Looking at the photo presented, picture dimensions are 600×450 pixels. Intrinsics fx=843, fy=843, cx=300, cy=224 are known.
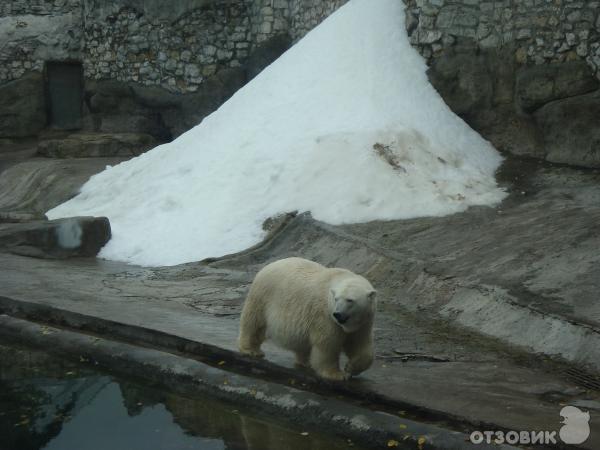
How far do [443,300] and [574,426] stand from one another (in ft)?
9.06

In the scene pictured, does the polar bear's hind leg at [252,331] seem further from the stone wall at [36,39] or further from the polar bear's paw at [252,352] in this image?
the stone wall at [36,39]

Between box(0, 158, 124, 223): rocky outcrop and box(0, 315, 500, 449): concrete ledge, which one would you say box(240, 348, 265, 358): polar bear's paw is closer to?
box(0, 315, 500, 449): concrete ledge

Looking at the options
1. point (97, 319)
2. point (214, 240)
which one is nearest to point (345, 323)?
point (97, 319)

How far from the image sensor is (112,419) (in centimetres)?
485

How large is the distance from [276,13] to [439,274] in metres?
10.6

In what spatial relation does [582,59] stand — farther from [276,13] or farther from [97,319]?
[276,13]

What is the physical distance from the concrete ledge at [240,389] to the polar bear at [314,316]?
237 mm

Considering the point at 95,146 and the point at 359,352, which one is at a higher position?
the point at 359,352

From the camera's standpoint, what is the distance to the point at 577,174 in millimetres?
9586

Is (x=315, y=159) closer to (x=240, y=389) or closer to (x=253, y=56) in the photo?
(x=240, y=389)

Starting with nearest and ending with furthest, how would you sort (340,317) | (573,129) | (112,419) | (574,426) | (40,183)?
(574,426) < (340,317) < (112,419) < (573,129) < (40,183)

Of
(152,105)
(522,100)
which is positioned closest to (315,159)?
(522,100)

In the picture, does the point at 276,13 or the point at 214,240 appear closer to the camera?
the point at 214,240

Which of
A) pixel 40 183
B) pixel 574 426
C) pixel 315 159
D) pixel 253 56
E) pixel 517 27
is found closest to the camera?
pixel 574 426
